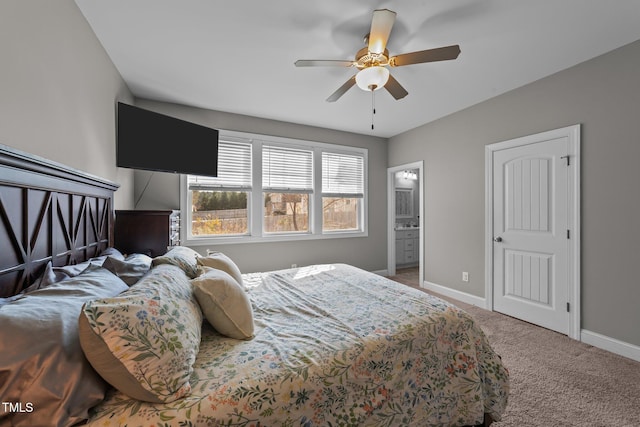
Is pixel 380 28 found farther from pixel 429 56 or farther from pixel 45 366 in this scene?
pixel 45 366

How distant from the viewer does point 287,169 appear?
13.7ft

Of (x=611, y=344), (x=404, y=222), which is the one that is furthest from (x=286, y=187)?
(x=611, y=344)

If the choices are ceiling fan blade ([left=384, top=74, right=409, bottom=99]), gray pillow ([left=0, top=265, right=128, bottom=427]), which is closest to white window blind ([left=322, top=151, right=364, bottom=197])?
ceiling fan blade ([left=384, top=74, right=409, bottom=99])

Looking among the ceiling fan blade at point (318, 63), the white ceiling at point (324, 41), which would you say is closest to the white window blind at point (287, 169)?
the white ceiling at point (324, 41)

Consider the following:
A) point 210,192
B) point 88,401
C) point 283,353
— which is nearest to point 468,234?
point 283,353

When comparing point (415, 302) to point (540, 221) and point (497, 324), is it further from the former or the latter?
point (540, 221)

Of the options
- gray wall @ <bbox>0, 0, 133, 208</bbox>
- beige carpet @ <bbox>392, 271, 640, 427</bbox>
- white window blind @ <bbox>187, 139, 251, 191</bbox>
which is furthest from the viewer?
white window blind @ <bbox>187, 139, 251, 191</bbox>

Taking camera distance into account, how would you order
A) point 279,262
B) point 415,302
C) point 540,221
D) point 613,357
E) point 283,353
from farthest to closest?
point 279,262 < point 540,221 < point 613,357 < point 415,302 < point 283,353

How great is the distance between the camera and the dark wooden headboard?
3.30ft

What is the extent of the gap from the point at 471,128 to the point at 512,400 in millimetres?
3082

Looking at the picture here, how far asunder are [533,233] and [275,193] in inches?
132

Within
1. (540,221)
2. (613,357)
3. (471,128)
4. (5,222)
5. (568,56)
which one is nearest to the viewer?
(5,222)

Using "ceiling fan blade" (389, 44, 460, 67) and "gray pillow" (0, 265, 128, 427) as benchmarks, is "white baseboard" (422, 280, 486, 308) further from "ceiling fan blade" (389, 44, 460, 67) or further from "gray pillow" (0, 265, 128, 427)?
"gray pillow" (0, 265, 128, 427)

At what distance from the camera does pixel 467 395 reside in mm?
1373
